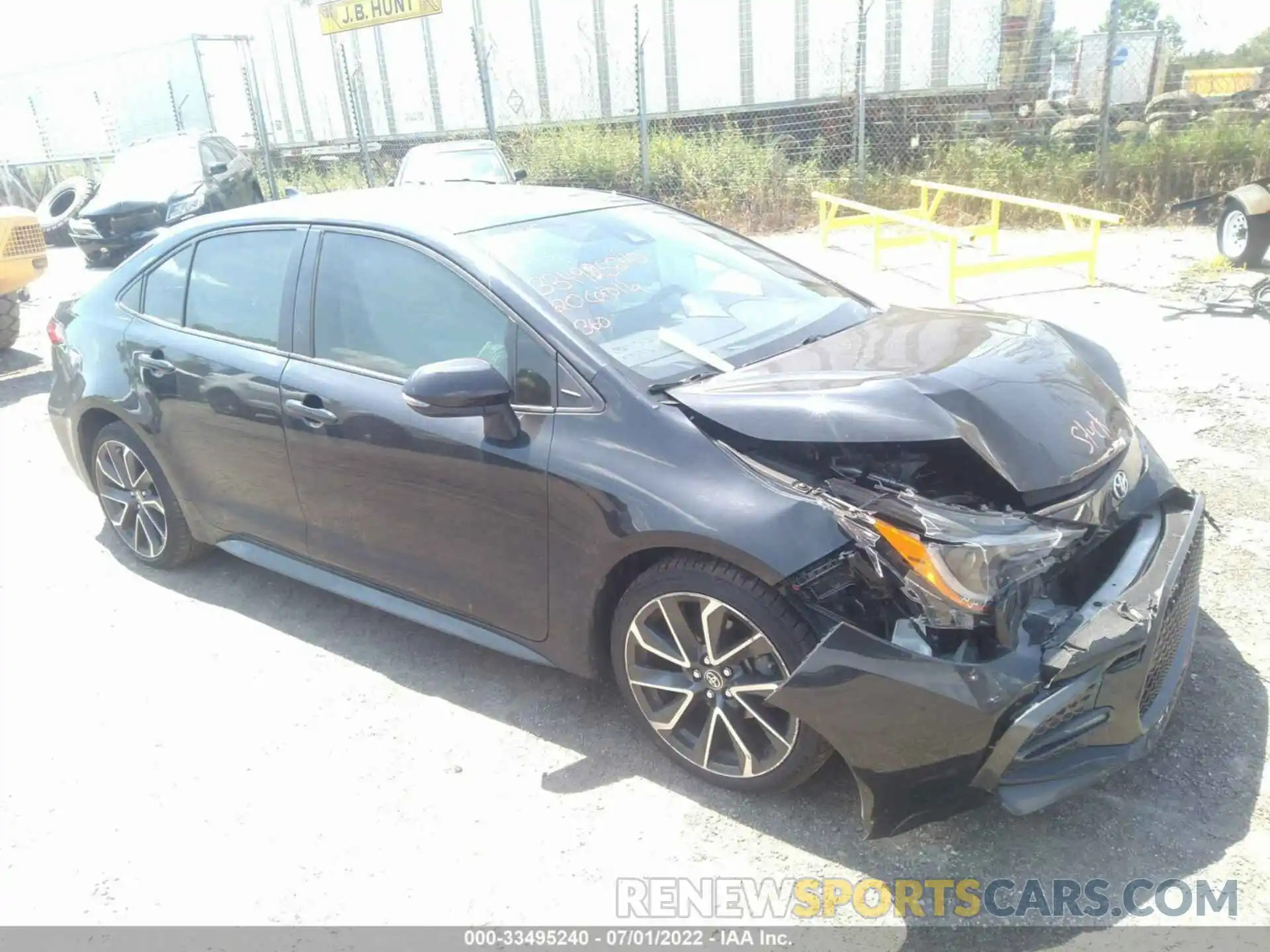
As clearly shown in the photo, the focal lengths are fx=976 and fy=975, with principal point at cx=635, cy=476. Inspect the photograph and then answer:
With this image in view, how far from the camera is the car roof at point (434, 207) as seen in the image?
3.49 m

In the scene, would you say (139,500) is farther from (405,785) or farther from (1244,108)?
(1244,108)

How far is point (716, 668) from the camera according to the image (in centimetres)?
277

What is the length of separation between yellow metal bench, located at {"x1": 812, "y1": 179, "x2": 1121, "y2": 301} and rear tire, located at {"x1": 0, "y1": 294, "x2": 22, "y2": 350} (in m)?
8.22

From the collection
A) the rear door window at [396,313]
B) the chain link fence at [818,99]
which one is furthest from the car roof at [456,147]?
the rear door window at [396,313]

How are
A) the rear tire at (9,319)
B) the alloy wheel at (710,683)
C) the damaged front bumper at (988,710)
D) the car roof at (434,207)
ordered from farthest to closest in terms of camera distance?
the rear tire at (9,319) < the car roof at (434,207) < the alloy wheel at (710,683) < the damaged front bumper at (988,710)

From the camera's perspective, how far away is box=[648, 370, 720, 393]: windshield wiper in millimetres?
2920

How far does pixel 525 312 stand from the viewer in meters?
3.09

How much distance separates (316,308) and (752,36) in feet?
42.8

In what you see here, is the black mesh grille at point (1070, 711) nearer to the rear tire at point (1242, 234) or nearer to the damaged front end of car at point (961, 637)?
the damaged front end of car at point (961, 637)

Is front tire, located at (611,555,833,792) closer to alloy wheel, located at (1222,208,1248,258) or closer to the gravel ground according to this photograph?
the gravel ground

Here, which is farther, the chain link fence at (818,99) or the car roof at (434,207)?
the chain link fence at (818,99)

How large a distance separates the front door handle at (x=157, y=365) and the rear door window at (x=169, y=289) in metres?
0.18

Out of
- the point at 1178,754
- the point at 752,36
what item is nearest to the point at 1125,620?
the point at 1178,754

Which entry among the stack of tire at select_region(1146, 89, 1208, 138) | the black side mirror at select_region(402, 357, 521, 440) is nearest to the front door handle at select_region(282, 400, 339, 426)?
the black side mirror at select_region(402, 357, 521, 440)
